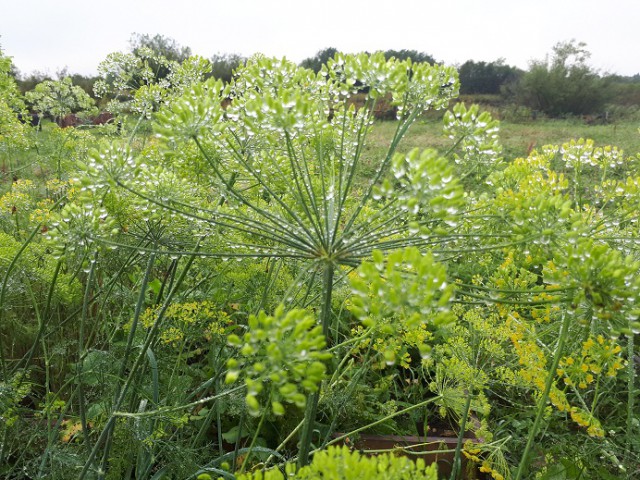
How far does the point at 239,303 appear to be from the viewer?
339 centimetres

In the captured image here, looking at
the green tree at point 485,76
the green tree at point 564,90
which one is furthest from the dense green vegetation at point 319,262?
the green tree at point 485,76

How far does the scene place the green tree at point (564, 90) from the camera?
122ft

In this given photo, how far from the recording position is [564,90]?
1463 inches

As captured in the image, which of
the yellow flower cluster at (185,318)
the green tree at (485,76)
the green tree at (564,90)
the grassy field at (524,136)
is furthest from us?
the green tree at (485,76)

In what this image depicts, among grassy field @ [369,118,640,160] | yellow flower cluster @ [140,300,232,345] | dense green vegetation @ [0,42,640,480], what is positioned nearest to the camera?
dense green vegetation @ [0,42,640,480]

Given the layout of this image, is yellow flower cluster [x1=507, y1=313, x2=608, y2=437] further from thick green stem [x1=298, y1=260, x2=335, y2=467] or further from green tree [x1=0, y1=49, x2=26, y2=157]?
green tree [x1=0, y1=49, x2=26, y2=157]

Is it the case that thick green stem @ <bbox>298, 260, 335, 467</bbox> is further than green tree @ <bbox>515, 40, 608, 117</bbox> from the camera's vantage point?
No

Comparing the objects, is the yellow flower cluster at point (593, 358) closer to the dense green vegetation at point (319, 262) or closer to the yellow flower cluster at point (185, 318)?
the dense green vegetation at point (319, 262)

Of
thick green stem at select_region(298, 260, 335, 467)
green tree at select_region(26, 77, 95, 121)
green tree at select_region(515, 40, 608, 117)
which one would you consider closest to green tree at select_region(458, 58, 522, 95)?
green tree at select_region(515, 40, 608, 117)

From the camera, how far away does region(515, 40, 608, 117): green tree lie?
37.2 metres

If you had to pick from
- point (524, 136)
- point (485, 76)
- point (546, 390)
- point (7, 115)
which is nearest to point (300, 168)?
point (546, 390)

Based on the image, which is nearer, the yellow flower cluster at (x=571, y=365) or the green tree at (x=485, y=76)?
the yellow flower cluster at (x=571, y=365)

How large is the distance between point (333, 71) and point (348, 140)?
0.30 meters

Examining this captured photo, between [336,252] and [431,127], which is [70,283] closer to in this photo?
[336,252]
